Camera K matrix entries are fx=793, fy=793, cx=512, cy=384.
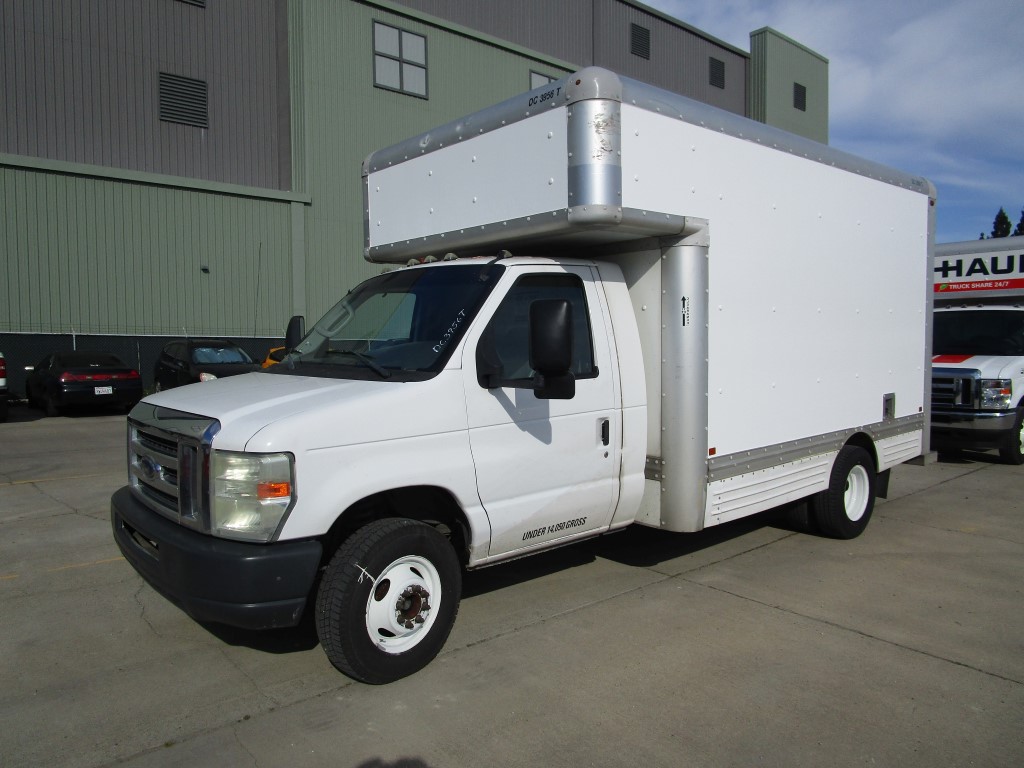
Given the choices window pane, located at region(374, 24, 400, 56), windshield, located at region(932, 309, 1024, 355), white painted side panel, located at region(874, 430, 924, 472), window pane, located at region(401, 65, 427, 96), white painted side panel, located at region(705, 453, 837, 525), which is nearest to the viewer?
white painted side panel, located at region(705, 453, 837, 525)

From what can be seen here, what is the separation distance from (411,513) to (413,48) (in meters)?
21.4

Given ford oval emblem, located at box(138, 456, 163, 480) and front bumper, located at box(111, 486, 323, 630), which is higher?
ford oval emblem, located at box(138, 456, 163, 480)

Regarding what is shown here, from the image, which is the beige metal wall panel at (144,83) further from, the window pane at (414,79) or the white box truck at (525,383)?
the white box truck at (525,383)

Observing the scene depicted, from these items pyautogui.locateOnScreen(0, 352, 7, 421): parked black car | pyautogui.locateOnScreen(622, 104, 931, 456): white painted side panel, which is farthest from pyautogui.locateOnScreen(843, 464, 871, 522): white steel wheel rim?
pyautogui.locateOnScreen(0, 352, 7, 421): parked black car

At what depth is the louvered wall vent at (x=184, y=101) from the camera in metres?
20.1

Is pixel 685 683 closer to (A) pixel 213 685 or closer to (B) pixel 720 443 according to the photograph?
(B) pixel 720 443

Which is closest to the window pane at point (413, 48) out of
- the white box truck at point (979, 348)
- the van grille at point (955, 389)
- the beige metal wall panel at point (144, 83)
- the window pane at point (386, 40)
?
the window pane at point (386, 40)

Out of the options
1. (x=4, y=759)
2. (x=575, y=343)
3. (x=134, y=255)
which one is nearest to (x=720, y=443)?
(x=575, y=343)

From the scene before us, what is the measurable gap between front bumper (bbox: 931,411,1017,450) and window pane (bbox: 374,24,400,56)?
59.0 feet

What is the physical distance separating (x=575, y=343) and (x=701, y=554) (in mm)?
2482

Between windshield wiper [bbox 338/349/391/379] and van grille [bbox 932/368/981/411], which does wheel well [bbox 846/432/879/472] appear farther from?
windshield wiper [bbox 338/349/391/379]

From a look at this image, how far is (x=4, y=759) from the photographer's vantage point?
334 cm

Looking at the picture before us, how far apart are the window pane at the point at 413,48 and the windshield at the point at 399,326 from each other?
19.6m

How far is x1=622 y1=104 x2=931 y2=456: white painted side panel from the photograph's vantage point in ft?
16.5
